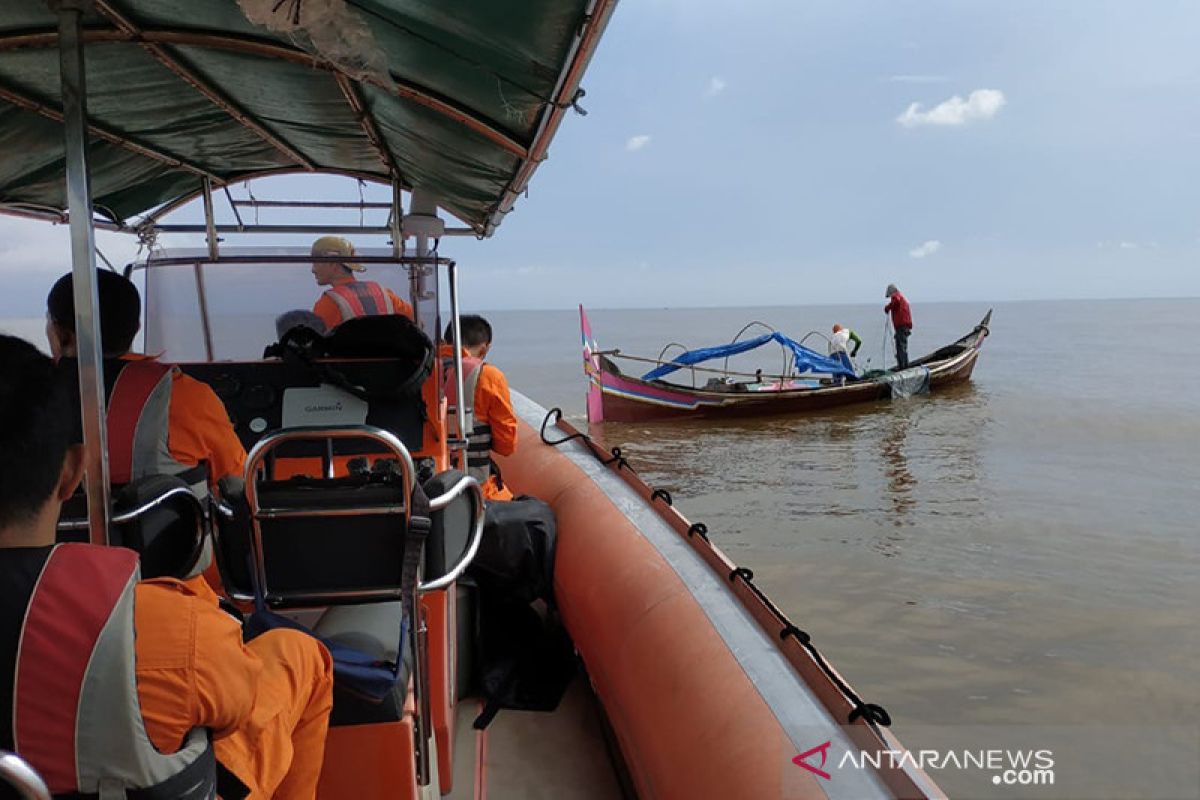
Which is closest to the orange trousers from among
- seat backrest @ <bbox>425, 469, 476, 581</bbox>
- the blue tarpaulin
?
seat backrest @ <bbox>425, 469, 476, 581</bbox>

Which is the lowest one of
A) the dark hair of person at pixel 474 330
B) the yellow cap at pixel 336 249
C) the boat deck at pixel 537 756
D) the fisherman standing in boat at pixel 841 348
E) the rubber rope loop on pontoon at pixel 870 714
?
the boat deck at pixel 537 756

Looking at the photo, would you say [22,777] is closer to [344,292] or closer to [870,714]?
[870,714]

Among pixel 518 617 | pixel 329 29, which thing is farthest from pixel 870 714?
pixel 329 29

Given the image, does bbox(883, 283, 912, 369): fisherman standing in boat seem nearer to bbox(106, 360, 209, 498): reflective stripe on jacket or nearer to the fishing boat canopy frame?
the fishing boat canopy frame

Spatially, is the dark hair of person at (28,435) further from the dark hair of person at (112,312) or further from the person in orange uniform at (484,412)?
the person in orange uniform at (484,412)

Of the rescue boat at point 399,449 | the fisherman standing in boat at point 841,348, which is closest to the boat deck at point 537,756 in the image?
the rescue boat at point 399,449

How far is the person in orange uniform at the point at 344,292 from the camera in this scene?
302 centimetres

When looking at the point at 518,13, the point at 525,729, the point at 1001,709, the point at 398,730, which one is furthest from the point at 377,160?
the point at 1001,709

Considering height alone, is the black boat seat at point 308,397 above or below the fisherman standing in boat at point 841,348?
above

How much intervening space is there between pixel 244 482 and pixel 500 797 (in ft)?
5.02

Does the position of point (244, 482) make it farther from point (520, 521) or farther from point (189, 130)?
point (189, 130)

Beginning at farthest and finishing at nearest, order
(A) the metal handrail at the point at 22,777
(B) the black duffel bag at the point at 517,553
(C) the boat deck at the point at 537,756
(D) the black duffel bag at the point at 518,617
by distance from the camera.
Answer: (B) the black duffel bag at the point at 517,553 → (D) the black duffel bag at the point at 518,617 → (C) the boat deck at the point at 537,756 → (A) the metal handrail at the point at 22,777

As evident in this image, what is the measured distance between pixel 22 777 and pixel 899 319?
18.0m

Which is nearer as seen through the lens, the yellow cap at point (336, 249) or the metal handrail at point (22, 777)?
the metal handrail at point (22, 777)
